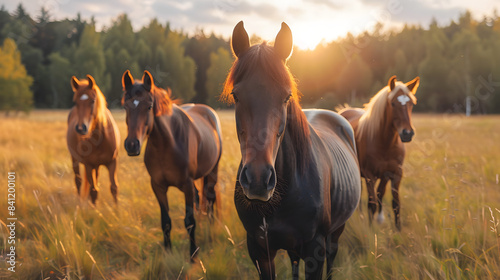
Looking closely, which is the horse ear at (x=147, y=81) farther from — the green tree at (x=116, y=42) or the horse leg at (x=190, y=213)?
the green tree at (x=116, y=42)

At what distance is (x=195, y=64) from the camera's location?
31.8 meters

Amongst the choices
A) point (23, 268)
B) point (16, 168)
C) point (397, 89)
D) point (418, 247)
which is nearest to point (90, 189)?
point (23, 268)

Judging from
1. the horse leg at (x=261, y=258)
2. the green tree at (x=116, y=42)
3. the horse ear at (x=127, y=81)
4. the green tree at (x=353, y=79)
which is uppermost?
the green tree at (x=116, y=42)

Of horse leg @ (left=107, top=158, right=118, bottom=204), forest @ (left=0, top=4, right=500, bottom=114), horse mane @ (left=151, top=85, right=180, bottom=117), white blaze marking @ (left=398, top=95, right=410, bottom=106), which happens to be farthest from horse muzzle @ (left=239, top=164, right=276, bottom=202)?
forest @ (left=0, top=4, right=500, bottom=114)

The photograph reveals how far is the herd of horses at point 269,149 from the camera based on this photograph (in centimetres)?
154

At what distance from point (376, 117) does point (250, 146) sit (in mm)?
3778

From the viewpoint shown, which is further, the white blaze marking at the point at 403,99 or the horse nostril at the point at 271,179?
the white blaze marking at the point at 403,99

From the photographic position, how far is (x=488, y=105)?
1340 inches

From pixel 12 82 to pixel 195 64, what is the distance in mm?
16463

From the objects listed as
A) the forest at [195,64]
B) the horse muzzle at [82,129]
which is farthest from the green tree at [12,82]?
the horse muzzle at [82,129]

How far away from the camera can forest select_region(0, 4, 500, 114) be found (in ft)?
96.7

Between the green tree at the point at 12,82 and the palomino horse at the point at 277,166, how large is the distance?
101 ft

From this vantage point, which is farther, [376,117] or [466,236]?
[376,117]

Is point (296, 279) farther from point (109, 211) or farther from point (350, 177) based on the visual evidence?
point (109, 211)
